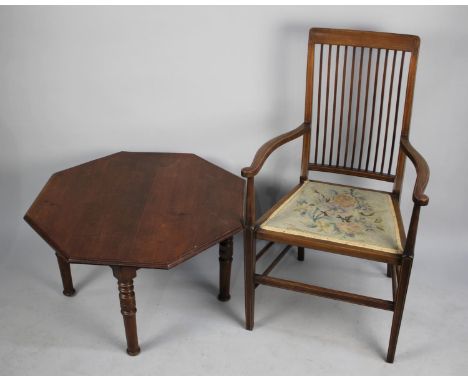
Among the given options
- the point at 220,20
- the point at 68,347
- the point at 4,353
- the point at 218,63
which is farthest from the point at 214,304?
the point at 220,20

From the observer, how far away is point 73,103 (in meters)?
2.68

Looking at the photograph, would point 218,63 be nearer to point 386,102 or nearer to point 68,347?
point 386,102

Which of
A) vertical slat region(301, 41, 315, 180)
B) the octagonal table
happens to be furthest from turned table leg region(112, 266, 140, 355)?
vertical slat region(301, 41, 315, 180)

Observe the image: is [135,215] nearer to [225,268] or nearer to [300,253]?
[225,268]

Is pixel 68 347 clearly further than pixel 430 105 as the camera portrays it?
No

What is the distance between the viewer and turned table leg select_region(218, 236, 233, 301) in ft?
7.51

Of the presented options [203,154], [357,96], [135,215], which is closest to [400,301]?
[357,96]

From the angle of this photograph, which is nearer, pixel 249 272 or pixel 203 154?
pixel 249 272


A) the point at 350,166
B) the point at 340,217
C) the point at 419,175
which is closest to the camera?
the point at 419,175

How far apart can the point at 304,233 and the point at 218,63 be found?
87 centimetres

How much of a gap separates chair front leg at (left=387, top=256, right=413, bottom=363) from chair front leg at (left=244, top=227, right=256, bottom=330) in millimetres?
501

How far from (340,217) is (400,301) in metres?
0.35

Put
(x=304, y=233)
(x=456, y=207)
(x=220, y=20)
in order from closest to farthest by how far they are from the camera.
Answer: (x=304, y=233) → (x=220, y=20) → (x=456, y=207)

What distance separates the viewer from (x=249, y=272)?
215cm
